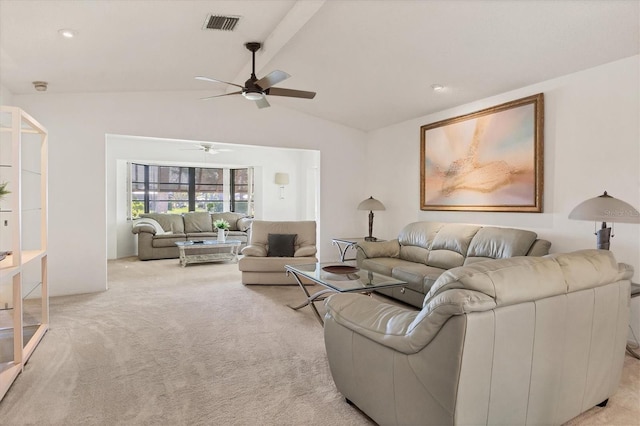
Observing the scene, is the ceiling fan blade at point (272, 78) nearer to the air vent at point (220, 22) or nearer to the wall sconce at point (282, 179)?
the air vent at point (220, 22)

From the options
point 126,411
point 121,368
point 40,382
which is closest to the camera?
point 126,411

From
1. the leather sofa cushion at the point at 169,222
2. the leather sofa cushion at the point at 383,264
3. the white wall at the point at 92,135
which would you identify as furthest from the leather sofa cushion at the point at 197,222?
the leather sofa cushion at the point at 383,264

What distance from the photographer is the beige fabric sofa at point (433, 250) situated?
3.81 meters

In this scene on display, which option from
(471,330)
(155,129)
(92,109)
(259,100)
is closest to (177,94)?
(155,129)

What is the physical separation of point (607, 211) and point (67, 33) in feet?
14.8

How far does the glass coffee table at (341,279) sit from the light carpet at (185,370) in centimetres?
45

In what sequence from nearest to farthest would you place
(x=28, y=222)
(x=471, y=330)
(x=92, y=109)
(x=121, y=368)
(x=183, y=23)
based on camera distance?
1. (x=471, y=330)
2. (x=121, y=368)
3. (x=183, y=23)
4. (x=28, y=222)
5. (x=92, y=109)

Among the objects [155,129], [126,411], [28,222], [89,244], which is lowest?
[126,411]

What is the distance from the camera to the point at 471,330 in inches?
57.8

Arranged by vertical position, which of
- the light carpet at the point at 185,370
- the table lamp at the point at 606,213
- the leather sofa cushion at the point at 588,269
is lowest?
the light carpet at the point at 185,370

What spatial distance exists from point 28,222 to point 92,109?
1.70m

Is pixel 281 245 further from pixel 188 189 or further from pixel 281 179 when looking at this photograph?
pixel 188 189

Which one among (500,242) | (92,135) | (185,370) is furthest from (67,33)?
(500,242)

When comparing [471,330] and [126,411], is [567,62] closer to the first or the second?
[471,330]
